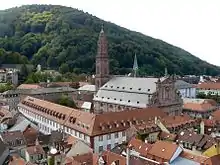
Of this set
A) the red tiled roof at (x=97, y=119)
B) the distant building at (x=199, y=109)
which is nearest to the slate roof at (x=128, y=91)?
the red tiled roof at (x=97, y=119)

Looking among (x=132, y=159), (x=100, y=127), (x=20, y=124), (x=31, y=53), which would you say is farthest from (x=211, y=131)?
(x=31, y=53)

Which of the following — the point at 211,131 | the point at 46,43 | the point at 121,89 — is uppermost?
the point at 46,43

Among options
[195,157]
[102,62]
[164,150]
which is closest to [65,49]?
[102,62]

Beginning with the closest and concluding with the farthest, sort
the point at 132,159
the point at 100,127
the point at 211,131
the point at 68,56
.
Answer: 1. the point at 132,159
2. the point at 100,127
3. the point at 211,131
4. the point at 68,56

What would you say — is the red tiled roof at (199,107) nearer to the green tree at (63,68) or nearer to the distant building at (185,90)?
the distant building at (185,90)

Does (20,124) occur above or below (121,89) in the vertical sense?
below

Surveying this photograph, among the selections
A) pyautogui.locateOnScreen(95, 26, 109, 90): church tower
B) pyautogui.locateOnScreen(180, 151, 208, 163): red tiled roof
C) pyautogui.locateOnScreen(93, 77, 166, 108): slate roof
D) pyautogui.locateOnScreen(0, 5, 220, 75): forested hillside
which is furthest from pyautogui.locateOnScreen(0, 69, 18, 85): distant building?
pyautogui.locateOnScreen(180, 151, 208, 163): red tiled roof

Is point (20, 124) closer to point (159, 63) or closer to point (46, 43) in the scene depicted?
point (46, 43)

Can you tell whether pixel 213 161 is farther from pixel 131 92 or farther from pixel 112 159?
pixel 131 92
